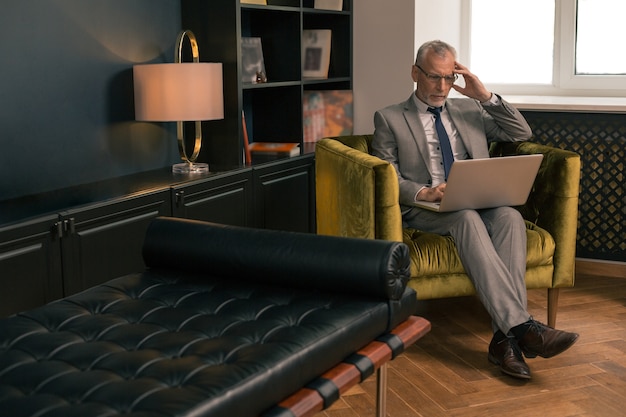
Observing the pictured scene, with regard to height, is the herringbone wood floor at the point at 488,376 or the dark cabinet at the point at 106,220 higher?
the dark cabinet at the point at 106,220

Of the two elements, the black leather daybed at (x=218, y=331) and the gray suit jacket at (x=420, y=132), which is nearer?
the black leather daybed at (x=218, y=331)

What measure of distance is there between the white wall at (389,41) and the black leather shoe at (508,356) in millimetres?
1876

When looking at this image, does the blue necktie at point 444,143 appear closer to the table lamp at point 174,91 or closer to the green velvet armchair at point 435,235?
the green velvet armchair at point 435,235

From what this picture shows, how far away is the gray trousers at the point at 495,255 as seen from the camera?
120 inches

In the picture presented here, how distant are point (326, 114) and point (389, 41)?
52cm

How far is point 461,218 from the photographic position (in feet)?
10.5

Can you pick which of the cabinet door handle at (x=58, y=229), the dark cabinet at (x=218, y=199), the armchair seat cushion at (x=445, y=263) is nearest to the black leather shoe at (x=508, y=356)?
the armchair seat cushion at (x=445, y=263)

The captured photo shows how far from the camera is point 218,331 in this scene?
6.43ft

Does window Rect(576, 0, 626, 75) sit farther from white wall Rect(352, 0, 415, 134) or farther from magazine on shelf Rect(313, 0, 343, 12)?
magazine on shelf Rect(313, 0, 343, 12)

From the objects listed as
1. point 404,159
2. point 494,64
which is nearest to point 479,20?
point 494,64

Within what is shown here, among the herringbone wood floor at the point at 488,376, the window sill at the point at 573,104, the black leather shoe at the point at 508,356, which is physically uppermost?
the window sill at the point at 573,104

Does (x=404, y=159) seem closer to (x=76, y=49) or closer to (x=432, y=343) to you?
(x=432, y=343)

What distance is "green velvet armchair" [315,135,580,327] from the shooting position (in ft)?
10.3

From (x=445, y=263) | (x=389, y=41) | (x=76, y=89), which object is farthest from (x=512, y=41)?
(x=76, y=89)
